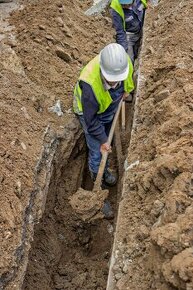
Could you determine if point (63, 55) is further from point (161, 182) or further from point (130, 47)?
point (161, 182)

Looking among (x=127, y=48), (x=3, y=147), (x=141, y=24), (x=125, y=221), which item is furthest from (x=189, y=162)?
(x=141, y=24)

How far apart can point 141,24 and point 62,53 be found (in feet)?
6.82

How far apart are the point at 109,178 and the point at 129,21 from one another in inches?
117

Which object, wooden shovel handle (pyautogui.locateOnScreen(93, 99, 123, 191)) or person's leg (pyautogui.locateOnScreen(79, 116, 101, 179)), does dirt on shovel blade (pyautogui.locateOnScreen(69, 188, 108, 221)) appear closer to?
wooden shovel handle (pyautogui.locateOnScreen(93, 99, 123, 191))

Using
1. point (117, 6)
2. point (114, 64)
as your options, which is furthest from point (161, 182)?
point (117, 6)

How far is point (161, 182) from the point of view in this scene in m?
4.65

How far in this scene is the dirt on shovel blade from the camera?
5582mm

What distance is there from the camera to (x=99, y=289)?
→ 5.11 m

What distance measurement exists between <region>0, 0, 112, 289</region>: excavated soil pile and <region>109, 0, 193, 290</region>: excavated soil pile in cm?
100

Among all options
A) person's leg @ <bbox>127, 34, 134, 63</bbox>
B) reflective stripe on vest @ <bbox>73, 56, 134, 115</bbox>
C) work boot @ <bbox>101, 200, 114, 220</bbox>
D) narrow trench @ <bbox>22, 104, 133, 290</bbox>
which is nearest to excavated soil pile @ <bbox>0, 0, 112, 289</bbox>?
person's leg @ <bbox>127, 34, 134, 63</bbox>

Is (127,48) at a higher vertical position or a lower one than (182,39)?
lower

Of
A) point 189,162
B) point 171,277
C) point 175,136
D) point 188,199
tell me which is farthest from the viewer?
point 175,136

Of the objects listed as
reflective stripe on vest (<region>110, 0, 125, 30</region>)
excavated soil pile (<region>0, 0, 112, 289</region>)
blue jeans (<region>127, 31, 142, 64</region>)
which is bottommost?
blue jeans (<region>127, 31, 142, 64</region>)

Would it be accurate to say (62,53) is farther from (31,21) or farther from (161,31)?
(161,31)
